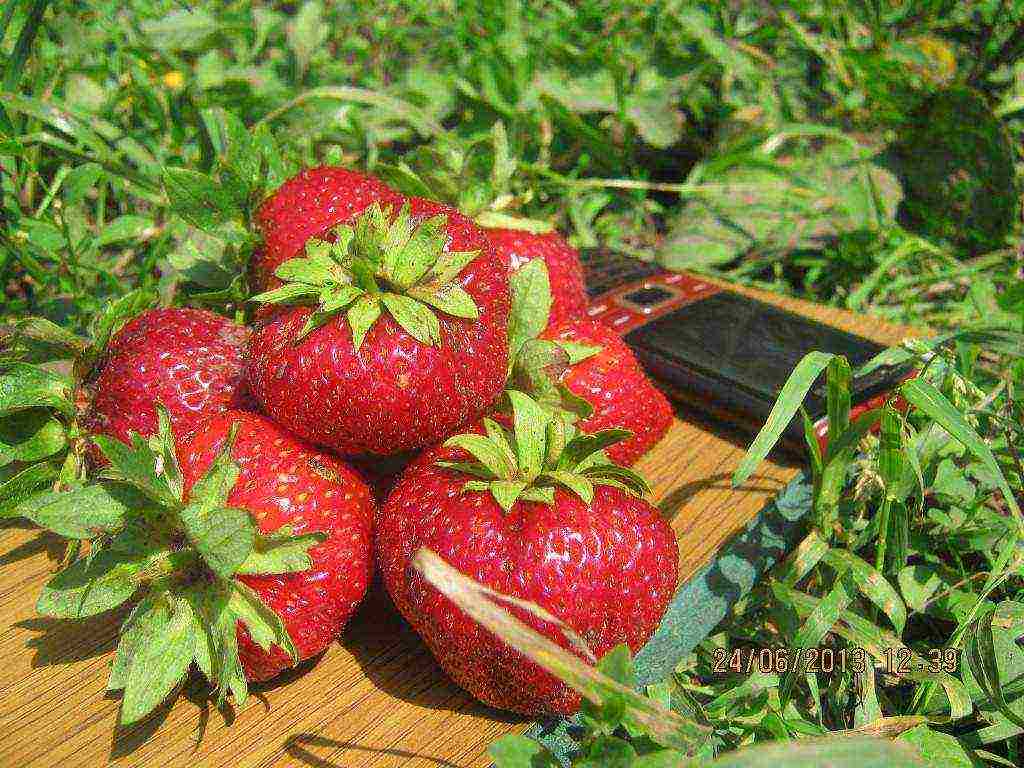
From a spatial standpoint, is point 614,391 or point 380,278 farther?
point 614,391

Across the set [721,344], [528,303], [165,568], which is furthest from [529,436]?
[721,344]

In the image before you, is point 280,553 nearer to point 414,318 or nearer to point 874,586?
point 414,318

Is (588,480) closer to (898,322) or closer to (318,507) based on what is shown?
(318,507)

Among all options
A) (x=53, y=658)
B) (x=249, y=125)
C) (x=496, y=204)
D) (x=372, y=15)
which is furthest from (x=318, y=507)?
(x=372, y=15)

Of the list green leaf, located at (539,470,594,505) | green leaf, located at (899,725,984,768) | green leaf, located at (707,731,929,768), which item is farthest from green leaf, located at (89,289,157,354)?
green leaf, located at (899,725,984,768)

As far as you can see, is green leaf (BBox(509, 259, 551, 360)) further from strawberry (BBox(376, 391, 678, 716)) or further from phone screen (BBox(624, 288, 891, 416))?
phone screen (BBox(624, 288, 891, 416))

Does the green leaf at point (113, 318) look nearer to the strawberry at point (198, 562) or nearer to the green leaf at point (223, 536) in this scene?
the strawberry at point (198, 562)
